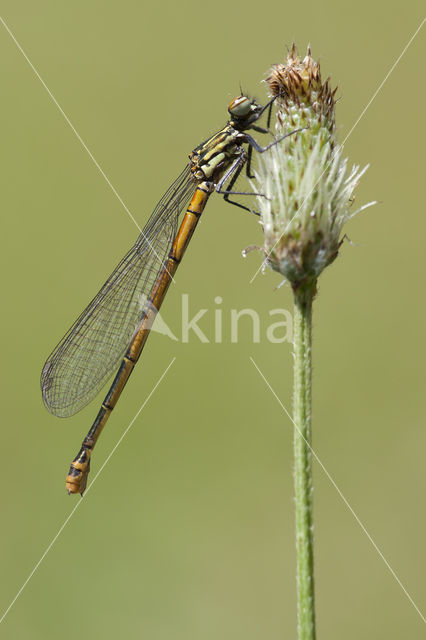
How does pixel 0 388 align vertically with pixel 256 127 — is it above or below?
below

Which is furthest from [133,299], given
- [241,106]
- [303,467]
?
[303,467]

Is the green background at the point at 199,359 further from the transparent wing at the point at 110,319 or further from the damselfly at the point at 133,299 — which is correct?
the transparent wing at the point at 110,319

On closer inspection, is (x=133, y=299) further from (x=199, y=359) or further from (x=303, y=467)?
(x=303, y=467)

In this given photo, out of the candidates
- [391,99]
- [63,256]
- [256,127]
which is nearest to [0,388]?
[63,256]

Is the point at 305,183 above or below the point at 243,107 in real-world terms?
below

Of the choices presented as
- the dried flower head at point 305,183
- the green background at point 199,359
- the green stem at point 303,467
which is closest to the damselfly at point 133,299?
the green background at point 199,359

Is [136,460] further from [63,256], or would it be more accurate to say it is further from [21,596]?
[63,256]

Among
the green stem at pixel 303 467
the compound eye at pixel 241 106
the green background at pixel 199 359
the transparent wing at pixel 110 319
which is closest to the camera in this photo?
the green stem at pixel 303 467
